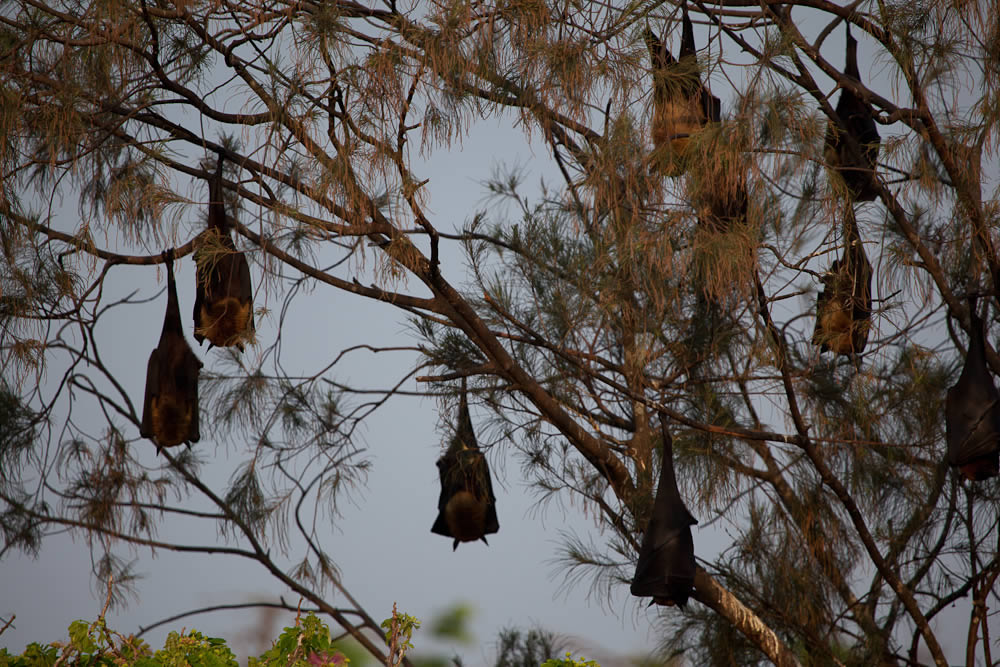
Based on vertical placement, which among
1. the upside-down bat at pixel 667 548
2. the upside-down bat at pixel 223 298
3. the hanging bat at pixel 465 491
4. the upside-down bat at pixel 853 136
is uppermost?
the upside-down bat at pixel 853 136

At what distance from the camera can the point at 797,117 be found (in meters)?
2.40

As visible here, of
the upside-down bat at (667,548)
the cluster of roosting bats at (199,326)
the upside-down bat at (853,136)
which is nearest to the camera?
the cluster of roosting bats at (199,326)

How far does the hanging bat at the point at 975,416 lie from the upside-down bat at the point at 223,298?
1.93 meters

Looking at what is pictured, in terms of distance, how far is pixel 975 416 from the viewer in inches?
115

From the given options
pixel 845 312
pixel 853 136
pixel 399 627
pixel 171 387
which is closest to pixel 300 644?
pixel 399 627

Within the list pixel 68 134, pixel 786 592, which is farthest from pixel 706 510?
pixel 68 134

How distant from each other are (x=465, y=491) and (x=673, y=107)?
1788mm

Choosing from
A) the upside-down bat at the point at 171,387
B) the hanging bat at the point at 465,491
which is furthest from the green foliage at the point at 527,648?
the upside-down bat at the point at 171,387

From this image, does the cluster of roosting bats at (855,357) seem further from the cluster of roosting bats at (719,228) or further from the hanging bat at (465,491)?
the hanging bat at (465,491)

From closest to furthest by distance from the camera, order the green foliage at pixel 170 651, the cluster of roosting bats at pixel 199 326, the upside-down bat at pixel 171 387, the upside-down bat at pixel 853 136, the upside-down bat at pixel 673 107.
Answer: the green foliage at pixel 170 651
the upside-down bat at pixel 673 107
the cluster of roosting bats at pixel 199 326
the upside-down bat at pixel 853 136
the upside-down bat at pixel 171 387

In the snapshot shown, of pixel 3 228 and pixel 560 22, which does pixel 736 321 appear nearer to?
pixel 560 22

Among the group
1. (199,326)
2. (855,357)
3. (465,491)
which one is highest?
(199,326)

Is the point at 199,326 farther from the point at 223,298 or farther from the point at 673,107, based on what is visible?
the point at 673,107

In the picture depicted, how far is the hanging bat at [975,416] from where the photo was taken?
2.90 m
